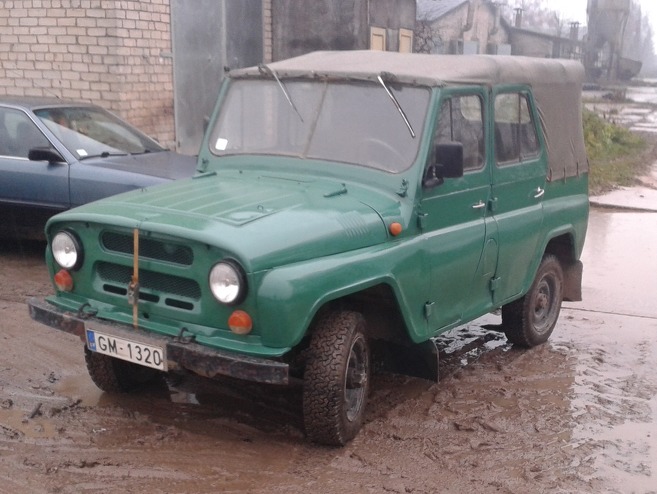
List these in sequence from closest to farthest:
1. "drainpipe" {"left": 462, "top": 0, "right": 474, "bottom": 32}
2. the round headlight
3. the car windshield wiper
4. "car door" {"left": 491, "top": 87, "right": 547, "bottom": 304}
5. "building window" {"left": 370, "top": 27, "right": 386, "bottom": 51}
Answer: the round headlight
"car door" {"left": 491, "top": 87, "right": 547, "bottom": 304}
the car windshield wiper
"building window" {"left": 370, "top": 27, "right": 386, "bottom": 51}
"drainpipe" {"left": 462, "top": 0, "right": 474, "bottom": 32}

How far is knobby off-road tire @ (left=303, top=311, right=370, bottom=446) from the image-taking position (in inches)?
163

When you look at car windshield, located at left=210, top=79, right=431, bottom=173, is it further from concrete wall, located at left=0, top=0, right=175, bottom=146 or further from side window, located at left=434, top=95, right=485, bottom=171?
concrete wall, located at left=0, top=0, right=175, bottom=146

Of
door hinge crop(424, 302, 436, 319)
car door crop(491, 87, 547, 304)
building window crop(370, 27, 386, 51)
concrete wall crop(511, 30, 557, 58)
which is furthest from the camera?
concrete wall crop(511, 30, 557, 58)

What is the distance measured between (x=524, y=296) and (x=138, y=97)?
6.27 meters

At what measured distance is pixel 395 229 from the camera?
4.50m

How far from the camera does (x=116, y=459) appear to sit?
13.6 ft

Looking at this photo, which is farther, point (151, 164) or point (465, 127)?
point (151, 164)

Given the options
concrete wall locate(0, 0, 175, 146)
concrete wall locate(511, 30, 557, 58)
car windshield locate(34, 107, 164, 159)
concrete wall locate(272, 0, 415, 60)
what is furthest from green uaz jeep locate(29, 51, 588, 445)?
concrete wall locate(511, 30, 557, 58)

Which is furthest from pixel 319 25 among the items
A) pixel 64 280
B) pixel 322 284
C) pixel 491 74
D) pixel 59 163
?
pixel 322 284

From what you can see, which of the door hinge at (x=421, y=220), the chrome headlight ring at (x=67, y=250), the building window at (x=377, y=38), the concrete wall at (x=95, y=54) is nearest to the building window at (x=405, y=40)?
the building window at (x=377, y=38)

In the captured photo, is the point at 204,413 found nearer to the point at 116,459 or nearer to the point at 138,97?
the point at 116,459

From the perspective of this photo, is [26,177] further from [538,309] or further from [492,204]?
[538,309]

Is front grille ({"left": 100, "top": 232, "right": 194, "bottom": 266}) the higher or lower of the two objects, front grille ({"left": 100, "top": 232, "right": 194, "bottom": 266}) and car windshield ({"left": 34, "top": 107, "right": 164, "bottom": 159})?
the lower

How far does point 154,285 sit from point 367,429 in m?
1.39
